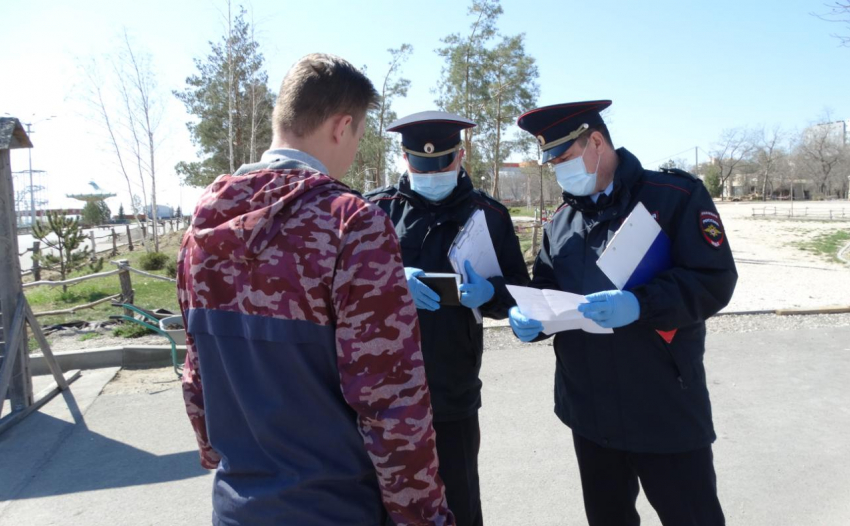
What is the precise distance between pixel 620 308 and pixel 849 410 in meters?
3.79

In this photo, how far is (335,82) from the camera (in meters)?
1.31

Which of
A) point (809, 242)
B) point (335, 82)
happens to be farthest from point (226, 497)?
point (809, 242)

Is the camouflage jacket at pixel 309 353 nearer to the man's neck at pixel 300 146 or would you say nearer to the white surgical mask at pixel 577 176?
the man's neck at pixel 300 146

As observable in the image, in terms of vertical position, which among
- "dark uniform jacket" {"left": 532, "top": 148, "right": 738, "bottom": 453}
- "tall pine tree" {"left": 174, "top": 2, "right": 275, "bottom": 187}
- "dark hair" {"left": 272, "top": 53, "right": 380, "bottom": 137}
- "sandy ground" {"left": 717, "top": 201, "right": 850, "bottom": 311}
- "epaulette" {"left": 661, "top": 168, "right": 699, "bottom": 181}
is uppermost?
"tall pine tree" {"left": 174, "top": 2, "right": 275, "bottom": 187}

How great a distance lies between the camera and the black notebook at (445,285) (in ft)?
7.14

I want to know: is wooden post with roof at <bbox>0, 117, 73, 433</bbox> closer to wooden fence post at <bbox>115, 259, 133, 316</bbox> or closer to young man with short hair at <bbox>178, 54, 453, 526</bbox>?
wooden fence post at <bbox>115, 259, 133, 316</bbox>

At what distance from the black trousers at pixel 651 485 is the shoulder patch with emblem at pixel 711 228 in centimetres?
75

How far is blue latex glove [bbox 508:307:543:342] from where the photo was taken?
7.07 ft

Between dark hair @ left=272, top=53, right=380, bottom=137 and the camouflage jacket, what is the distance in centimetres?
13

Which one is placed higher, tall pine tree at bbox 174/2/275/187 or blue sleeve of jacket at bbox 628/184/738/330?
tall pine tree at bbox 174/2/275/187

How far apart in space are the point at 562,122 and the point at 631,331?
855 mm

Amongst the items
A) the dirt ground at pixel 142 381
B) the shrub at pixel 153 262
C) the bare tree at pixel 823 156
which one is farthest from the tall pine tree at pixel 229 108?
the bare tree at pixel 823 156

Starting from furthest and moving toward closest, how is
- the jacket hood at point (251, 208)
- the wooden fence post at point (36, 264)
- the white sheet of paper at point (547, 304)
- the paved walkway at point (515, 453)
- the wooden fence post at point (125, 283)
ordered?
the wooden fence post at point (36, 264)
the wooden fence post at point (125, 283)
the paved walkway at point (515, 453)
the white sheet of paper at point (547, 304)
the jacket hood at point (251, 208)

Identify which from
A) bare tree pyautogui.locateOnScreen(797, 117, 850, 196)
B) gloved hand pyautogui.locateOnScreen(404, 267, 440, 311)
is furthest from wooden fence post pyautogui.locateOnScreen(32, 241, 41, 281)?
bare tree pyautogui.locateOnScreen(797, 117, 850, 196)
